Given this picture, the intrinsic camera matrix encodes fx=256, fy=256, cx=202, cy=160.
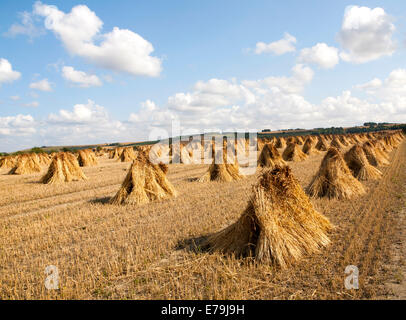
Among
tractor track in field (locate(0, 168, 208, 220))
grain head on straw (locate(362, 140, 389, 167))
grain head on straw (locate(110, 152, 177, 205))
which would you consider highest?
grain head on straw (locate(362, 140, 389, 167))

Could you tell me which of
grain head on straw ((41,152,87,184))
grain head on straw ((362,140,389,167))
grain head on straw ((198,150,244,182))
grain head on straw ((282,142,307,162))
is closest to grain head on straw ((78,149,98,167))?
grain head on straw ((41,152,87,184))

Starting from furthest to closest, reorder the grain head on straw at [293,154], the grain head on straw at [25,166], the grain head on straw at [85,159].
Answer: the grain head on straw at [85,159], the grain head on straw at [293,154], the grain head on straw at [25,166]

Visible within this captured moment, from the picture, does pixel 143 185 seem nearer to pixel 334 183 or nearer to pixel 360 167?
pixel 334 183

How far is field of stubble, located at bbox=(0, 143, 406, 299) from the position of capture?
13.9 ft

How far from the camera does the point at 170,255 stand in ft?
18.5

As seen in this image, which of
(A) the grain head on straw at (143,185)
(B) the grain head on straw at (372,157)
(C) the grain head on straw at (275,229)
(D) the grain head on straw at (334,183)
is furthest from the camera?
(B) the grain head on straw at (372,157)

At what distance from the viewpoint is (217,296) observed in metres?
3.92

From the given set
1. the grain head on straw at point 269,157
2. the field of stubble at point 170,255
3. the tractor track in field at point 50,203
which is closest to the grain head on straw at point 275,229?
the field of stubble at point 170,255

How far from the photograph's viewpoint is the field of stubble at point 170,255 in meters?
4.23

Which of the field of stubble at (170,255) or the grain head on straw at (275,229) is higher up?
the grain head on straw at (275,229)

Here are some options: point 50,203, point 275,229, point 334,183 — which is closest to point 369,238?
point 275,229

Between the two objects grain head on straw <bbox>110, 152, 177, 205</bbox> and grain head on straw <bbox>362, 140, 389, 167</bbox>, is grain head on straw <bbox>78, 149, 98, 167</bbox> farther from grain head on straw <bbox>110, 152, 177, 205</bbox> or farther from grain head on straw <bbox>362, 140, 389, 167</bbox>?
grain head on straw <bbox>362, 140, 389, 167</bbox>

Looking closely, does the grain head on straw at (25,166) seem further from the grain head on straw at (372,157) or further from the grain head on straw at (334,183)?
the grain head on straw at (372,157)
